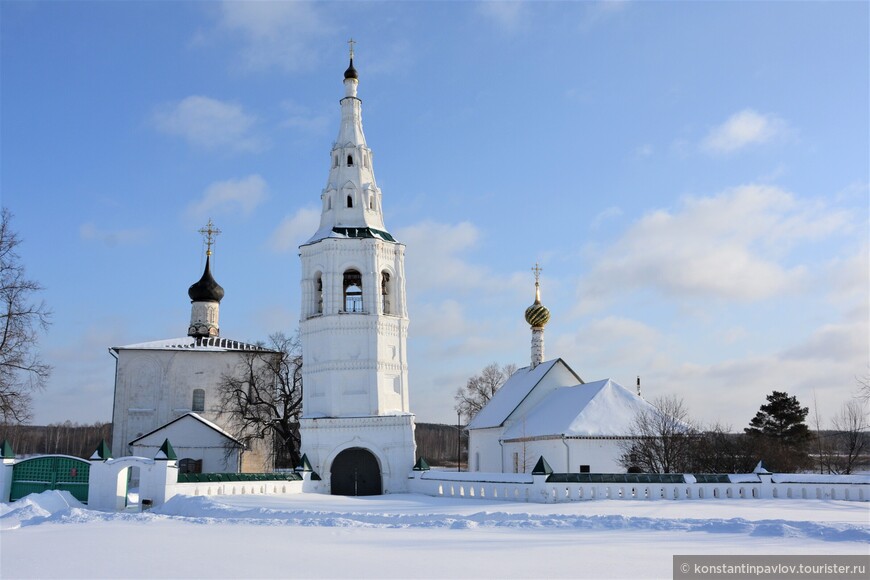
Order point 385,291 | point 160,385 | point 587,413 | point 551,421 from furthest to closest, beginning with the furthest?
point 160,385 < point 385,291 < point 551,421 < point 587,413

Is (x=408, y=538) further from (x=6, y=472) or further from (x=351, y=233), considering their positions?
(x=351, y=233)

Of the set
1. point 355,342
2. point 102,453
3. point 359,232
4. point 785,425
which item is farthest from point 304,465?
point 785,425

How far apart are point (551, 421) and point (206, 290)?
24.9 metres

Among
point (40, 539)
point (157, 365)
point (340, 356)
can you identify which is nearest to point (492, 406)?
point (340, 356)

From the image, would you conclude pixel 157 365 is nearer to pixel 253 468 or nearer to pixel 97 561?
pixel 253 468

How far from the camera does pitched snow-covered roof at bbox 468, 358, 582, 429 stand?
106 ft

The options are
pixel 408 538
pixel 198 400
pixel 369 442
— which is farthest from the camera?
pixel 198 400

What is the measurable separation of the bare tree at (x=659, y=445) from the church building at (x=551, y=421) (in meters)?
0.27

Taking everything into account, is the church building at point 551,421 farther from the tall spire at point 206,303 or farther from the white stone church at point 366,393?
the tall spire at point 206,303

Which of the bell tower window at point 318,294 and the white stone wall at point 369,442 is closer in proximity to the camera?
the white stone wall at point 369,442

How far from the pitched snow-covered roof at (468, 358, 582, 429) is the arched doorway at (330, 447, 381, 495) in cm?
637

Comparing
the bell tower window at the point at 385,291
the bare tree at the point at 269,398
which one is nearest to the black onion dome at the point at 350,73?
the bell tower window at the point at 385,291

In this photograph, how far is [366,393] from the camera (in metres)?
28.3

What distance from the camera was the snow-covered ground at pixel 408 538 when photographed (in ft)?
32.3
